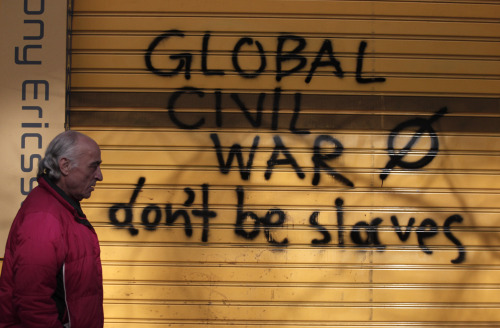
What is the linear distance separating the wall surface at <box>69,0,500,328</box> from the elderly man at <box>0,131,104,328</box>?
176 centimetres

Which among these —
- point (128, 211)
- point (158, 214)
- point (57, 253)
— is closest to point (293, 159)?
point (158, 214)

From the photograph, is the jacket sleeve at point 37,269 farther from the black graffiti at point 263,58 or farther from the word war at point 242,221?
the black graffiti at point 263,58

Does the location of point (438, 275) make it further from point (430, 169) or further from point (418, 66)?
point (418, 66)

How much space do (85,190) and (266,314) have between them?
225 cm

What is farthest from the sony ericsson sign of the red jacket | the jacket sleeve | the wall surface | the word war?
the jacket sleeve

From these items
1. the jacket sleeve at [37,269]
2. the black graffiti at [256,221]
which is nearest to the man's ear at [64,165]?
the jacket sleeve at [37,269]

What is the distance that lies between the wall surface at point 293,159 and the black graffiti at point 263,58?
12 mm

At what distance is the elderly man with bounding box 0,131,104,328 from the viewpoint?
2.19 metres

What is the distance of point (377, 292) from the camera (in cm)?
428

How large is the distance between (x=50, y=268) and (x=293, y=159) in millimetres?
2462

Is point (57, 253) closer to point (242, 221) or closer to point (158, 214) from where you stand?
point (158, 214)

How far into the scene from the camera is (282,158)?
4301 mm

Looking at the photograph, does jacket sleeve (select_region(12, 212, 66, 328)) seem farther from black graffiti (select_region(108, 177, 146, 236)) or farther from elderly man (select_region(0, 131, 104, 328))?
black graffiti (select_region(108, 177, 146, 236))

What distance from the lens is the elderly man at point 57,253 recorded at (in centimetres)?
219
